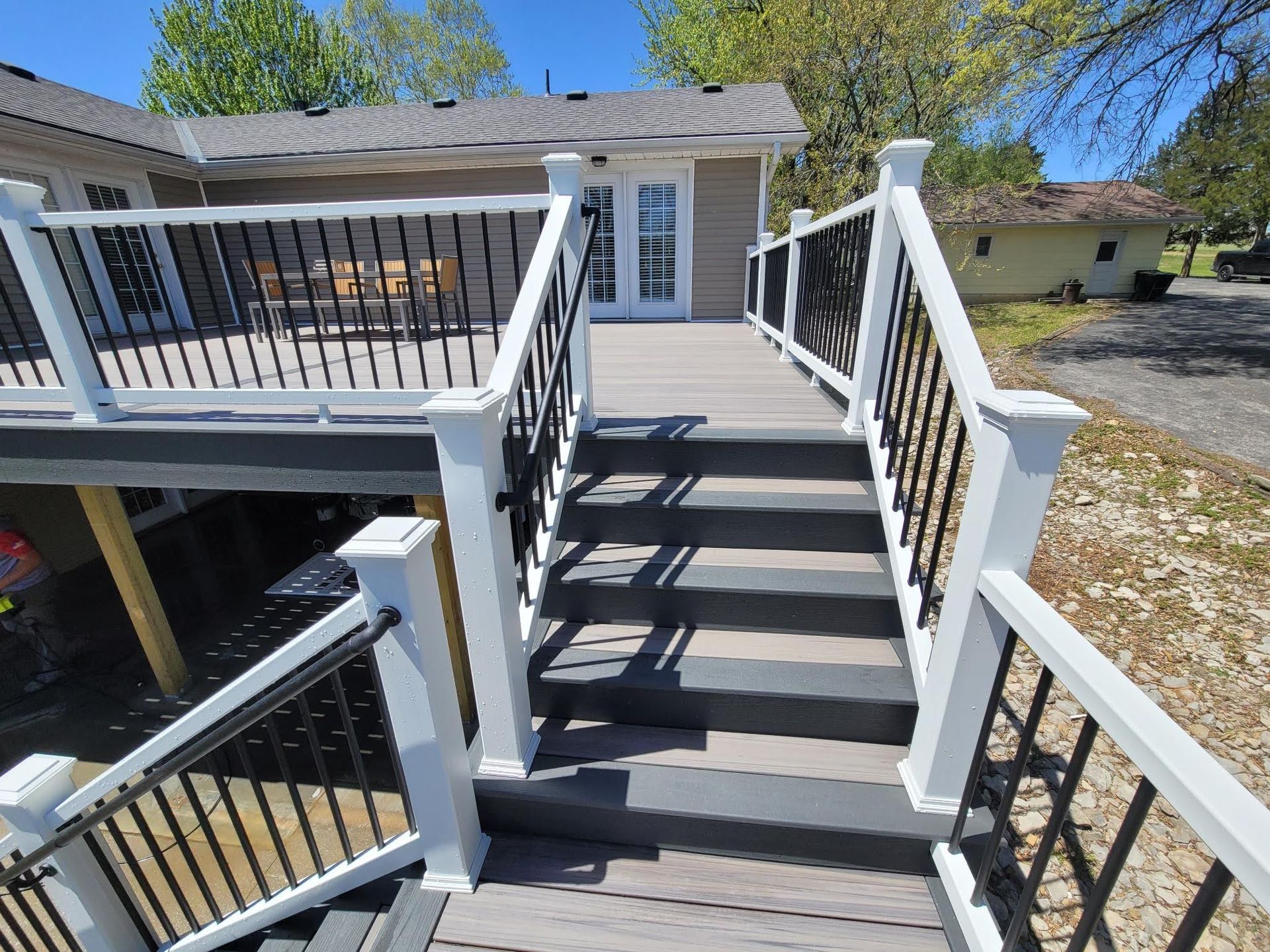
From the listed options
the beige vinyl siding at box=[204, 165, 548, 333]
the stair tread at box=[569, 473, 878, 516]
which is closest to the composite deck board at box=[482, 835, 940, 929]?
the stair tread at box=[569, 473, 878, 516]

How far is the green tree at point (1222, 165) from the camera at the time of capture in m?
6.61

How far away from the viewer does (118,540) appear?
4.26m

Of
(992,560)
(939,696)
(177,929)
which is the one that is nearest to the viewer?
(992,560)

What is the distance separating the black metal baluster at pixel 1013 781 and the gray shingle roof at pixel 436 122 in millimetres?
7280

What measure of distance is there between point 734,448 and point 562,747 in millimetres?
1521

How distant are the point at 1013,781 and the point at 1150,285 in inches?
755

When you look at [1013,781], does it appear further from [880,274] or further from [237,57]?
[237,57]

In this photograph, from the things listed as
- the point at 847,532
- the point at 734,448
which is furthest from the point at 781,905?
the point at 734,448

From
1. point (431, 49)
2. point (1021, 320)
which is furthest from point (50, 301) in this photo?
point (431, 49)

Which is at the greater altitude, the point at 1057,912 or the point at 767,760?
the point at 767,760

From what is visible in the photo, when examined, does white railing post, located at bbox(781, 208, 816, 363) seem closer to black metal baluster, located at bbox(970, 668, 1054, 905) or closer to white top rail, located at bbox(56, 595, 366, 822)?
black metal baluster, located at bbox(970, 668, 1054, 905)

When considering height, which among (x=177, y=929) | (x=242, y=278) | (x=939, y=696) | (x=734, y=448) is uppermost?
(x=242, y=278)

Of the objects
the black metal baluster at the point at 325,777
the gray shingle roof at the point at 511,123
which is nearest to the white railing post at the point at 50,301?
the black metal baluster at the point at 325,777

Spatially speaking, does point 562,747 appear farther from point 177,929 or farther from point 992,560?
point 177,929
